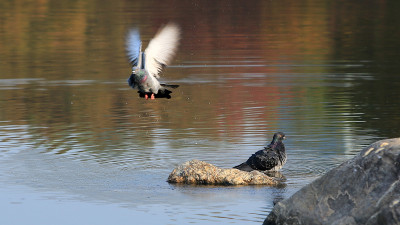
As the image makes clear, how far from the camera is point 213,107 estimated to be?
84.0 feet

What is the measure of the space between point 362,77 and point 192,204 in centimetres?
1977

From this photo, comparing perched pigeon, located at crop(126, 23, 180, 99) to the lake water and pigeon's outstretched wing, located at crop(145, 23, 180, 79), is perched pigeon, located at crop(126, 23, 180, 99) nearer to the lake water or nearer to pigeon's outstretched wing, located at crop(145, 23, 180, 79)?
pigeon's outstretched wing, located at crop(145, 23, 180, 79)

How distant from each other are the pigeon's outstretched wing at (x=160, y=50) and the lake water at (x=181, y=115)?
1675 millimetres

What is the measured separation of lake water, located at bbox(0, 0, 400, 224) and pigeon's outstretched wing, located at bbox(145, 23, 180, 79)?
1.68 metres

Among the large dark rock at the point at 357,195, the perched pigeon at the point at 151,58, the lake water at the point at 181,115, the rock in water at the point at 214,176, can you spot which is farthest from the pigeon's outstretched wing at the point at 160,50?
the large dark rock at the point at 357,195

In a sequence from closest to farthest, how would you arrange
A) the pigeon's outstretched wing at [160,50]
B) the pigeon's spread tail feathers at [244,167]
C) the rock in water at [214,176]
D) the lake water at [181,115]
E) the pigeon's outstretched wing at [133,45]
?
the lake water at [181,115] < the rock in water at [214,176] < the pigeon's spread tail feathers at [244,167] < the pigeon's outstretched wing at [160,50] < the pigeon's outstretched wing at [133,45]

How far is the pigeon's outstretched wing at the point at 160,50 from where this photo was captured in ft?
58.2

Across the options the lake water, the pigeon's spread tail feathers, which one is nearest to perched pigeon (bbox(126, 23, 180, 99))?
the lake water

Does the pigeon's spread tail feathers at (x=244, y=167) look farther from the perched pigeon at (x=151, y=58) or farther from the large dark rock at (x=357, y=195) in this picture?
the large dark rock at (x=357, y=195)

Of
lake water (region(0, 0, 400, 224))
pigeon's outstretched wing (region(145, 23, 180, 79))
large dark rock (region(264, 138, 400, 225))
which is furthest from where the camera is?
pigeon's outstretched wing (region(145, 23, 180, 79))

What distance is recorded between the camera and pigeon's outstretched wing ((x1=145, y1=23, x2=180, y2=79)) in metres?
17.8

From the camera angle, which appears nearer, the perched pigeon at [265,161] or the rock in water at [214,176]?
the rock in water at [214,176]

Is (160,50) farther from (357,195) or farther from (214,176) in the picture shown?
(357,195)

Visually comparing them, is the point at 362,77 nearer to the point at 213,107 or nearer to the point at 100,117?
the point at 213,107
